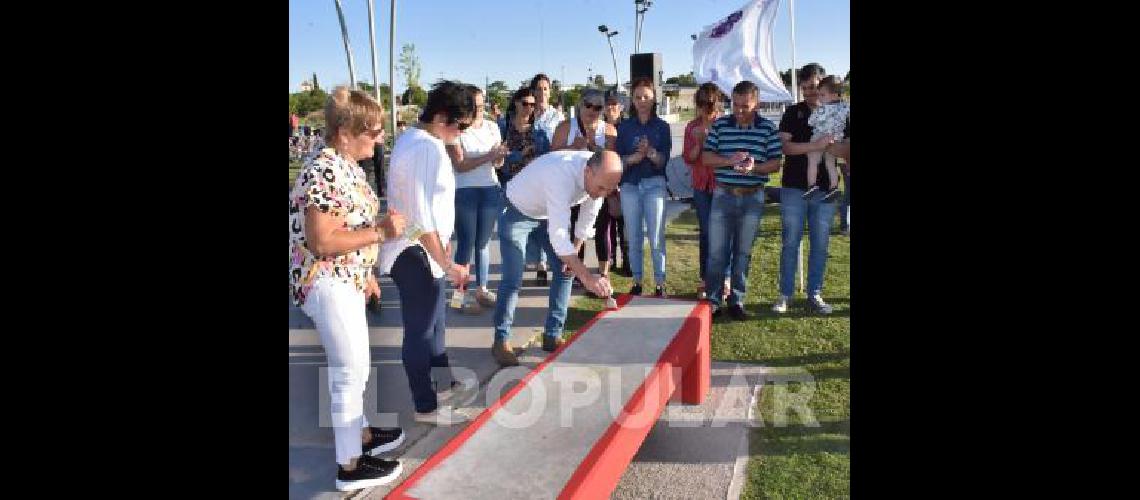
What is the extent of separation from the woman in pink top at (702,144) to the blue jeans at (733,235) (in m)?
0.18

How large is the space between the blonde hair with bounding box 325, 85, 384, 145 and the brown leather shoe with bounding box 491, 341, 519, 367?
6.69ft

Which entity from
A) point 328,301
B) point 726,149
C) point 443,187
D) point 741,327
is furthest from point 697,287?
point 328,301

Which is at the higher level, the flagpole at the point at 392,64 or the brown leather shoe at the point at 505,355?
the flagpole at the point at 392,64

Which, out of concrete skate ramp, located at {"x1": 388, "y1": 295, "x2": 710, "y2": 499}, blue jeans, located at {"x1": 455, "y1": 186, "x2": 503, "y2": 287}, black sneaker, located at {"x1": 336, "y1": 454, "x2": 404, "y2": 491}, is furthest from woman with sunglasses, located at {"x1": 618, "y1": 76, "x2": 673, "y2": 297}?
black sneaker, located at {"x1": 336, "y1": 454, "x2": 404, "y2": 491}

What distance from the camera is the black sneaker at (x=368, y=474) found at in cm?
306

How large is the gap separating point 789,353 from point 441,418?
232 cm

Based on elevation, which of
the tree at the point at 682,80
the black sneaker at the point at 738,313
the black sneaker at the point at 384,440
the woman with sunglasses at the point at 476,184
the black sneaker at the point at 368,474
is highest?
the tree at the point at 682,80

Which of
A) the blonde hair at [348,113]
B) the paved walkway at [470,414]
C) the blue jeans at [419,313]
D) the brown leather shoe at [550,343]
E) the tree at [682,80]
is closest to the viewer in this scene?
the blonde hair at [348,113]

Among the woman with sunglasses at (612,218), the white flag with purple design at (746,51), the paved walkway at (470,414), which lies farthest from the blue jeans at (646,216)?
the white flag with purple design at (746,51)

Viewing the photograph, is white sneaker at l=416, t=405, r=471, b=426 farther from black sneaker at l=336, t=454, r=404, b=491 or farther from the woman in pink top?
the woman in pink top

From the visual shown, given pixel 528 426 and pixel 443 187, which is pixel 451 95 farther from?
pixel 528 426

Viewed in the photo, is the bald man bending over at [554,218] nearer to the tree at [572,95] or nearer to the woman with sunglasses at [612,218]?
the woman with sunglasses at [612,218]

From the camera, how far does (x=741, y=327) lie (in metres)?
5.30

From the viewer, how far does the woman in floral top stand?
8.70 ft
